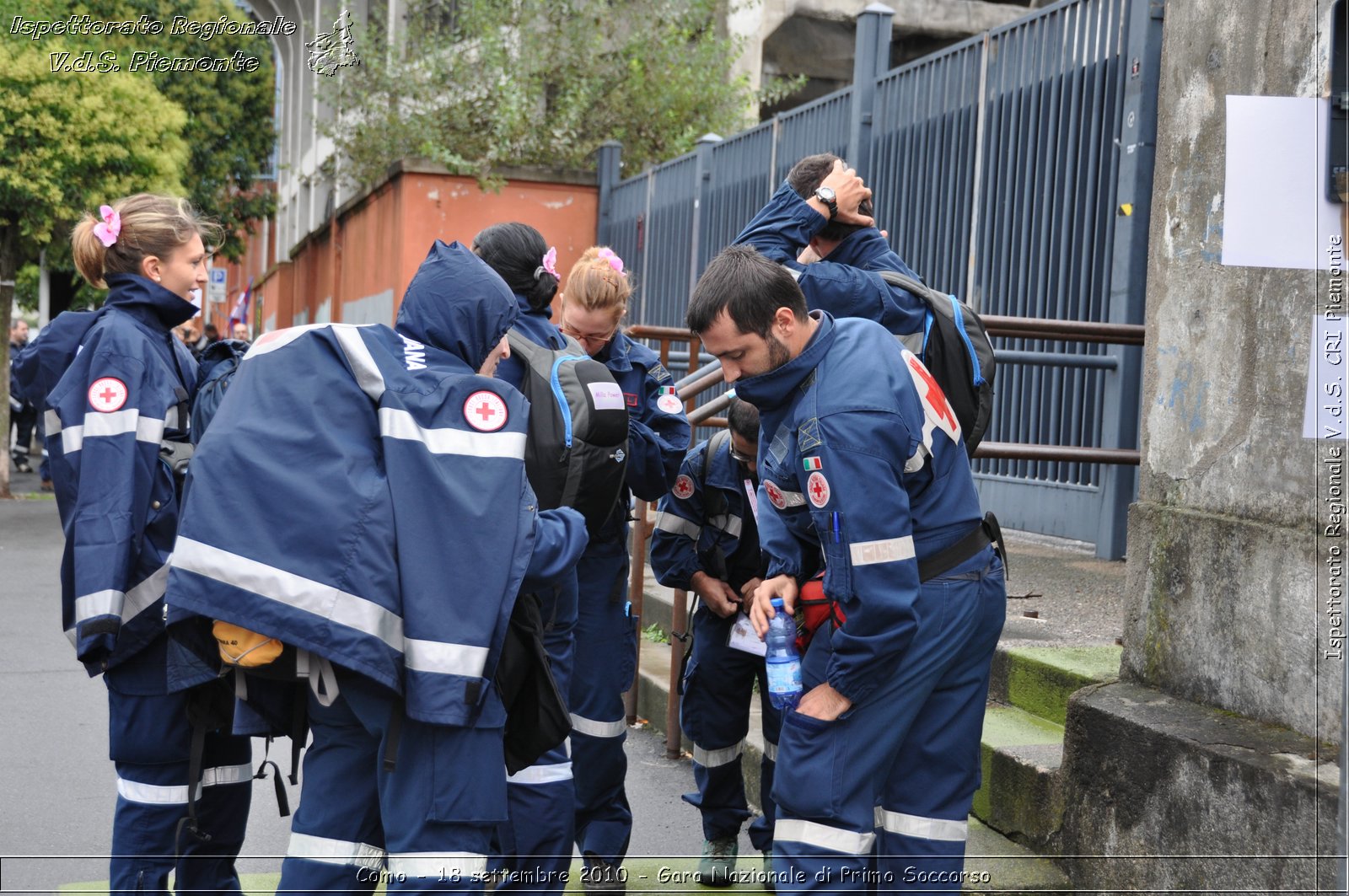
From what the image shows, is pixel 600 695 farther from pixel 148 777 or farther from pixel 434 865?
pixel 434 865

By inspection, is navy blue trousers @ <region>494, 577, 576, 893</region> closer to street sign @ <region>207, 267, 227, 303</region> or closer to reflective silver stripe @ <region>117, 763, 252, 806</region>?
reflective silver stripe @ <region>117, 763, 252, 806</region>

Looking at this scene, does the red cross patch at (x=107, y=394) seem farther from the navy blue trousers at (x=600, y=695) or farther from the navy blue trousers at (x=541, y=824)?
the navy blue trousers at (x=600, y=695)

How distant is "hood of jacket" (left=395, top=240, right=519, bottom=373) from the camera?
9.77 feet

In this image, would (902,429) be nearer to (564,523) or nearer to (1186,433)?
(564,523)

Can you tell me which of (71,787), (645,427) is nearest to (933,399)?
(645,427)

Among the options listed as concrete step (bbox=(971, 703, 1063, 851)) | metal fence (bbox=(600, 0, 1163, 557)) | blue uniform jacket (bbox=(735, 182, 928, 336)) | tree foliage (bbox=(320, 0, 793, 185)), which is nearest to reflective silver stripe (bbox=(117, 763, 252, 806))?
blue uniform jacket (bbox=(735, 182, 928, 336))

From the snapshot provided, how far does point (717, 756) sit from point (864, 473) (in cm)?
174

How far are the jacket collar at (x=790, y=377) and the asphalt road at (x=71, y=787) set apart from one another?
226 centimetres

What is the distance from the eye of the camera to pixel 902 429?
304 centimetres

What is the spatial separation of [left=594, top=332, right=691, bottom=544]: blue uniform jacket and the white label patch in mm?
419

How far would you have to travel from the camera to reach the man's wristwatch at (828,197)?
386 centimetres

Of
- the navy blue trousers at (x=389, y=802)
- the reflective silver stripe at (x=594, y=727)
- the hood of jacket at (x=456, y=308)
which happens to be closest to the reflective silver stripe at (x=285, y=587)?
the navy blue trousers at (x=389, y=802)

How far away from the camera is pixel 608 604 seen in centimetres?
419

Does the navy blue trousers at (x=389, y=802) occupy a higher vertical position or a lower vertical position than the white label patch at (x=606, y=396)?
lower
